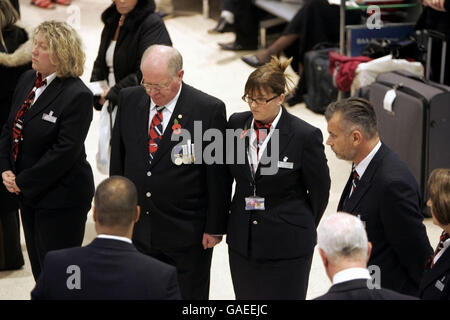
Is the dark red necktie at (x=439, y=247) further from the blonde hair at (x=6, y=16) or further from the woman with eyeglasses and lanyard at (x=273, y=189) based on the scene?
the blonde hair at (x=6, y=16)

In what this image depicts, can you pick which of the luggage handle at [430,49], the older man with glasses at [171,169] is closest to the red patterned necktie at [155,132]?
the older man with glasses at [171,169]

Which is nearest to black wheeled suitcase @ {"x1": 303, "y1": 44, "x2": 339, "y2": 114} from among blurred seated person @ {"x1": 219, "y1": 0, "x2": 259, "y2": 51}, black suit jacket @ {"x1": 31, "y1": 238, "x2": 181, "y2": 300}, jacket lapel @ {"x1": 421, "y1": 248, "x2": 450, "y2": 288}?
blurred seated person @ {"x1": 219, "y1": 0, "x2": 259, "y2": 51}

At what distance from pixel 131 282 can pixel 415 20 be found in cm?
626

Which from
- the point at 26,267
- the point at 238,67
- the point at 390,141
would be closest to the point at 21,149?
the point at 26,267

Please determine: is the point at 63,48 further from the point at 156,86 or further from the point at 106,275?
the point at 106,275

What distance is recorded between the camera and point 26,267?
19.1ft

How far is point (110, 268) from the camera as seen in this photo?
308cm

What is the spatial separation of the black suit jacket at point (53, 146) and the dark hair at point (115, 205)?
1453 millimetres

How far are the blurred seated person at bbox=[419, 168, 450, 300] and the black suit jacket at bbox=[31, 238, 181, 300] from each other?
1121 mm

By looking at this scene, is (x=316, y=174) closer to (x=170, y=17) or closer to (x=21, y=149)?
(x=21, y=149)

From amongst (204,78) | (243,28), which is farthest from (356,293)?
(243,28)

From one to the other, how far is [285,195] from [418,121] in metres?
2.47

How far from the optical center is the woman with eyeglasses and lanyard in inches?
160

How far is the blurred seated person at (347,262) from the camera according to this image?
285 cm
